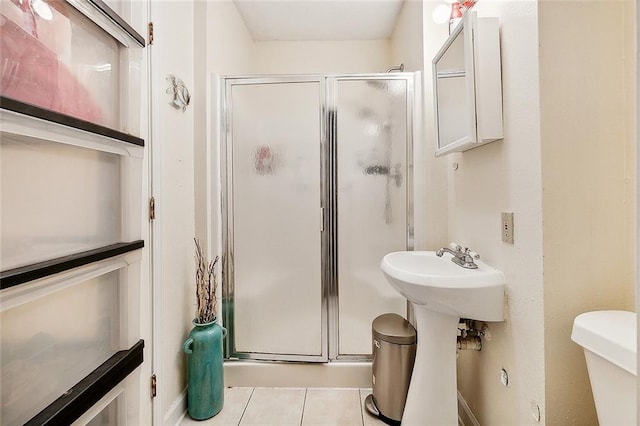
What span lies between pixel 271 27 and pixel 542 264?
9.18 feet

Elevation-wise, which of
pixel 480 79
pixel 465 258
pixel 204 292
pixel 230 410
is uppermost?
pixel 480 79

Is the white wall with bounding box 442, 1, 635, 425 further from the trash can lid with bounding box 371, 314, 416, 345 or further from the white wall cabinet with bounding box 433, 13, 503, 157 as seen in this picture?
the trash can lid with bounding box 371, 314, 416, 345

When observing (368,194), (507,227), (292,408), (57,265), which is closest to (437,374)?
(507,227)

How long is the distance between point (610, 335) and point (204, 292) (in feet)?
5.59

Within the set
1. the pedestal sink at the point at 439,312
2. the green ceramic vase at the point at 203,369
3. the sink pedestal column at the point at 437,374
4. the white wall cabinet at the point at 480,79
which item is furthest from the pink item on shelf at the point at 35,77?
the sink pedestal column at the point at 437,374

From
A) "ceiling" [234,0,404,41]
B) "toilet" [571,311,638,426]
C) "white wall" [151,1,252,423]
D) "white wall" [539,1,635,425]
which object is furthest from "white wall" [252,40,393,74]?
"toilet" [571,311,638,426]

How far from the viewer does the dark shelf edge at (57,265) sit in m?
0.76

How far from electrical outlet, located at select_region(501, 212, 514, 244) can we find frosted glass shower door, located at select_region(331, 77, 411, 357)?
78 cm

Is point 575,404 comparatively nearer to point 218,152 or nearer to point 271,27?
point 218,152

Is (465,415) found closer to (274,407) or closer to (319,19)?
(274,407)

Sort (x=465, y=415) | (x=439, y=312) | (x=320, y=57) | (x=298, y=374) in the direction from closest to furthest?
1. (x=439, y=312)
2. (x=465, y=415)
3. (x=298, y=374)
4. (x=320, y=57)

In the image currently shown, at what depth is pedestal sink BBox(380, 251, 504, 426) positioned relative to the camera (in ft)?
3.77

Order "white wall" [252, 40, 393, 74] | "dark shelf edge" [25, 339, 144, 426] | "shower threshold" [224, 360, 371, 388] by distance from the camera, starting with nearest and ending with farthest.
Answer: "dark shelf edge" [25, 339, 144, 426] → "shower threshold" [224, 360, 371, 388] → "white wall" [252, 40, 393, 74]

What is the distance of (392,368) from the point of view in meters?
1.58
